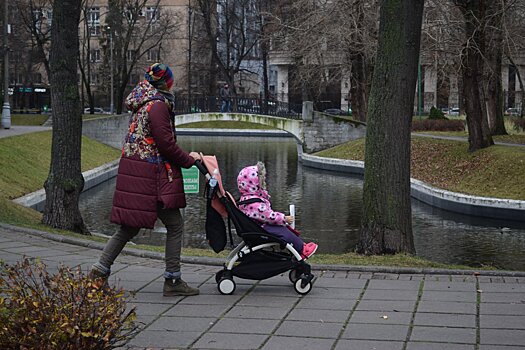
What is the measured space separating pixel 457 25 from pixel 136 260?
21964 mm

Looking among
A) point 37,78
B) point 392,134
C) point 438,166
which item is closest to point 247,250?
point 392,134

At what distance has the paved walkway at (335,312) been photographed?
6582 millimetres

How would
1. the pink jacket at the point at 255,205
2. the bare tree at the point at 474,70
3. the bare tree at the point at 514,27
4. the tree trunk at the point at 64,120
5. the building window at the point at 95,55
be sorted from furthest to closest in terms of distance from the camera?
the building window at the point at 95,55, the bare tree at the point at 474,70, the bare tree at the point at 514,27, the tree trunk at the point at 64,120, the pink jacket at the point at 255,205

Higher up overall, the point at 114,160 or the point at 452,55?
the point at 452,55

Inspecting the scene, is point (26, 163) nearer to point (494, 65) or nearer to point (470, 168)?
point (470, 168)

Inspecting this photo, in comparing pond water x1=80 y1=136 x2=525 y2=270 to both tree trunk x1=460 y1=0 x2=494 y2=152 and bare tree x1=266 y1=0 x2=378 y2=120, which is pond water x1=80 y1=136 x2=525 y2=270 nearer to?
tree trunk x1=460 y1=0 x2=494 y2=152

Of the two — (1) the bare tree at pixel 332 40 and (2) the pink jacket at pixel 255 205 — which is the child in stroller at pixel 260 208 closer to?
(2) the pink jacket at pixel 255 205

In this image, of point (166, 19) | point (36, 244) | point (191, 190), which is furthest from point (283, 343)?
point (166, 19)

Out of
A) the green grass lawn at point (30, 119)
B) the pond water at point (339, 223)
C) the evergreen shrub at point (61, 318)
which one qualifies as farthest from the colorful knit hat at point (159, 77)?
the green grass lawn at point (30, 119)

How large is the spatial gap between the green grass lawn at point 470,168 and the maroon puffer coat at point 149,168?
1869 centimetres

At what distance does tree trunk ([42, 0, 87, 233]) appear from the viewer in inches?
562

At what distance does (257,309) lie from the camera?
766 centimetres

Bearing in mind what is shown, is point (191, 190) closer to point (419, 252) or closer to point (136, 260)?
point (419, 252)

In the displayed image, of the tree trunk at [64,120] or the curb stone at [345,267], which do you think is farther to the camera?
the tree trunk at [64,120]
